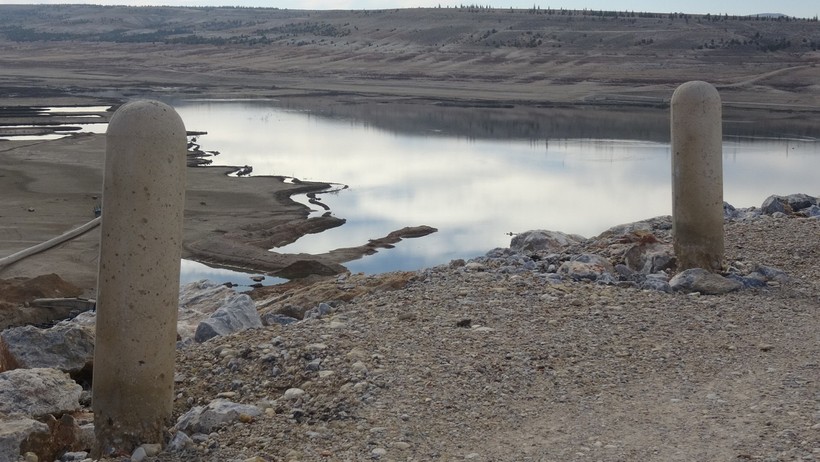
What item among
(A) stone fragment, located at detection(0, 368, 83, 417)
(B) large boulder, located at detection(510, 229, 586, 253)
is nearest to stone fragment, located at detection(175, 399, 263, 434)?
(A) stone fragment, located at detection(0, 368, 83, 417)

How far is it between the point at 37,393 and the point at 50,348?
46.6 inches

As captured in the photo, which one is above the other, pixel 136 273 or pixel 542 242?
pixel 136 273

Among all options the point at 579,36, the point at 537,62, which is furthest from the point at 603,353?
the point at 579,36

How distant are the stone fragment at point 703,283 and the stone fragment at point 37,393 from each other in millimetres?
4641

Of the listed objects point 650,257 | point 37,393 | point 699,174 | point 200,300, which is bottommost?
point 200,300

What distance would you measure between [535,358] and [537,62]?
62.4 metres

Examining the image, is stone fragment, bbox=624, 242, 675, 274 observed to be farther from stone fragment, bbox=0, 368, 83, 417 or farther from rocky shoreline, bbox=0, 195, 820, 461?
stone fragment, bbox=0, 368, 83, 417

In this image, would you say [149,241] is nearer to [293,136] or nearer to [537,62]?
[293,136]

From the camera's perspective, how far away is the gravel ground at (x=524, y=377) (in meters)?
5.71

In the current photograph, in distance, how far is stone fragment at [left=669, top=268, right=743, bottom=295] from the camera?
28.7 ft

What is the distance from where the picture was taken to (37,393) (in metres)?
6.86

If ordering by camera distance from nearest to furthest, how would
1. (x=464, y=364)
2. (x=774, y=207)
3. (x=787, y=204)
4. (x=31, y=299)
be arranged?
(x=464, y=364) < (x=774, y=207) < (x=787, y=204) < (x=31, y=299)

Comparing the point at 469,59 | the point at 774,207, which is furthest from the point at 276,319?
the point at 469,59

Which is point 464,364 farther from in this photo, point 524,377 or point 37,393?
point 37,393
